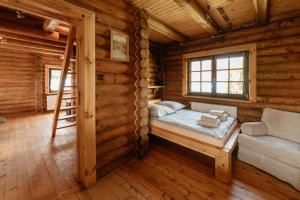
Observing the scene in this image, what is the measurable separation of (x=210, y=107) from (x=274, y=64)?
4.96 ft

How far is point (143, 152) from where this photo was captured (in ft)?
9.14

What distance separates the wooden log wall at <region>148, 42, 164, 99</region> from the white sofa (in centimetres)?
270

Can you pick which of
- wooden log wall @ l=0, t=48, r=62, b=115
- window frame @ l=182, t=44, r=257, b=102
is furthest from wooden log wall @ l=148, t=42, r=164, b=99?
wooden log wall @ l=0, t=48, r=62, b=115

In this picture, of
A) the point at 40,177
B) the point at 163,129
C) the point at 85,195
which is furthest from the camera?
the point at 163,129

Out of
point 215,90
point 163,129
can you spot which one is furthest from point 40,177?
point 215,90

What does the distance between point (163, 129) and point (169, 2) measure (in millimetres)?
2209

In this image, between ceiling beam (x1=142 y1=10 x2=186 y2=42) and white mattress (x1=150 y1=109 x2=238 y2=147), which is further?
ceiling beam (x1=142 y1=10 x2=186 y2=42)

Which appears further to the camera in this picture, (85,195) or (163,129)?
(163,129)

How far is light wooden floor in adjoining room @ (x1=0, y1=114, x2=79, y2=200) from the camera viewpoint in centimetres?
184

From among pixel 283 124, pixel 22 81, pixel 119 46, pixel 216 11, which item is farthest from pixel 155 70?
pixel 22 81

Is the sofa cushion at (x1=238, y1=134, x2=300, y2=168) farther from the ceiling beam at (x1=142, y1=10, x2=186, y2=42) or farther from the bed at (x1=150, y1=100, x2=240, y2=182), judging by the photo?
the ceiling beam at (x1=142, y1=10, x2=186, y2=42)

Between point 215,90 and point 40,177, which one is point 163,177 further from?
point 215,90

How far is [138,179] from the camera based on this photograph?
6.95 feet

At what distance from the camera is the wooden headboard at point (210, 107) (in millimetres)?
3400
